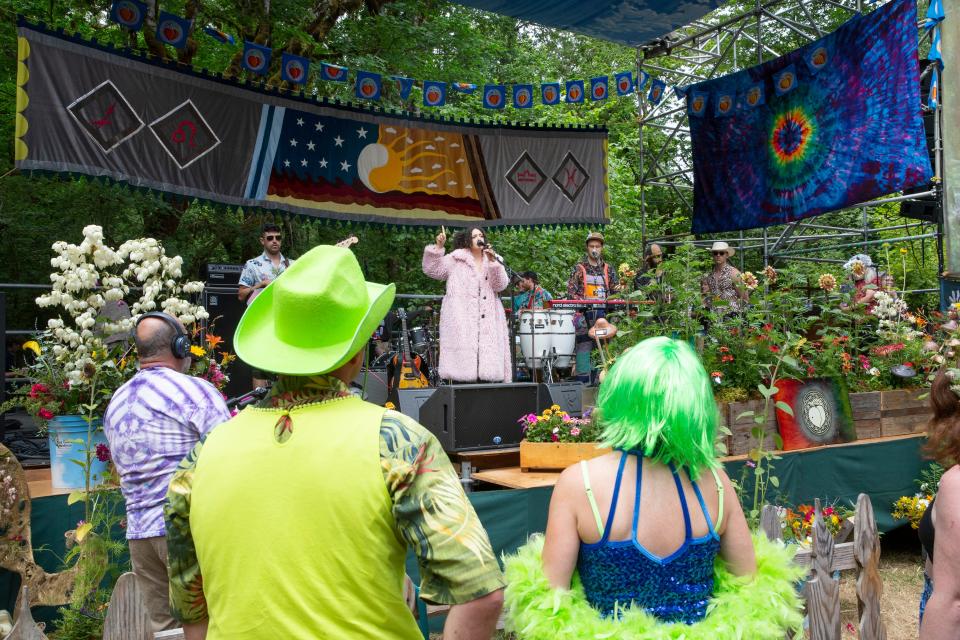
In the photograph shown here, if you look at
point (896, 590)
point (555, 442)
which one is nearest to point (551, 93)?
point (555, 442)

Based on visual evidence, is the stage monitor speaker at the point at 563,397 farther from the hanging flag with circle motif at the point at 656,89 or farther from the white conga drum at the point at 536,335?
the hanging flag with circle motif at the point at 656,89

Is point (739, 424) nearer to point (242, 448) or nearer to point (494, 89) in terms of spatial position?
point (242, 448)

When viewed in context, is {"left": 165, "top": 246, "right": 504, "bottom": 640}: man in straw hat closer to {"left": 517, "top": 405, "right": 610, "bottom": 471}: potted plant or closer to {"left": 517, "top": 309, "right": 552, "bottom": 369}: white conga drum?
{"left": 517, "top": 405, "right": 610, "bottom": 471}: potted plant

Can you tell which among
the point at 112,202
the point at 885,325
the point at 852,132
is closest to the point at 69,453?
the point at 885,325

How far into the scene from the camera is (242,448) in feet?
4.97

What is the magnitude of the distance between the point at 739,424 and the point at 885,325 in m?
2.11

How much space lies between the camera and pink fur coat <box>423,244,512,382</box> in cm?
678

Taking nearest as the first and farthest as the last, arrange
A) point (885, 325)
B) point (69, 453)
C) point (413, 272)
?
1. point (69, 453)
2. point (885, 325)
3. point (413, 272)

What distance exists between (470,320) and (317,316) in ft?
17.3

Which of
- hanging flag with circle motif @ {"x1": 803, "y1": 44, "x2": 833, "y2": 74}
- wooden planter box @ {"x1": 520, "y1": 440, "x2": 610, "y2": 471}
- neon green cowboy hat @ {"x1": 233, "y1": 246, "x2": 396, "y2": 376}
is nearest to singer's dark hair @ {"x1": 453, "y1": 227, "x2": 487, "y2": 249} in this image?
wooden planter box @ {"x1": 520, "y1": 440, "x2": 610, "y2": 471}

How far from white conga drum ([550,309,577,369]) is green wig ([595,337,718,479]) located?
6.55 metres

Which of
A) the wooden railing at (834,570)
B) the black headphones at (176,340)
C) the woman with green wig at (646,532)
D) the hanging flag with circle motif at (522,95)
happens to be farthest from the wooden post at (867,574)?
the hanging flag with circle motif at (522,95)

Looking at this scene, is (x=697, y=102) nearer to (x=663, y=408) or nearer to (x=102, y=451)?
(x=102, y=451)

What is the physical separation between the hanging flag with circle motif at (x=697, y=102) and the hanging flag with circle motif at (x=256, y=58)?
520cm
